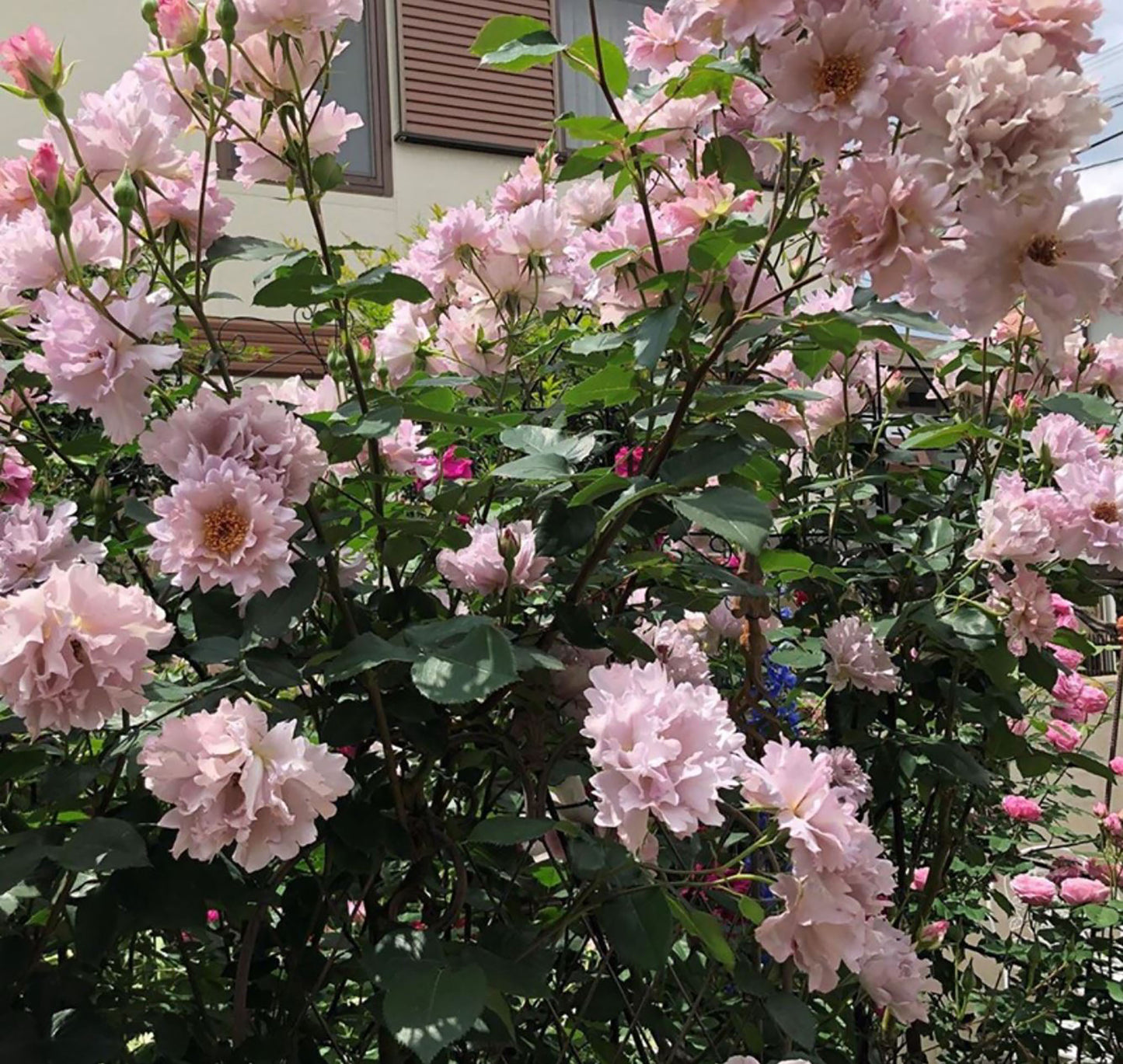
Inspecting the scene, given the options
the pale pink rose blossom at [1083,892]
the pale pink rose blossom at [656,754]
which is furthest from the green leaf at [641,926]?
the pale pink rose blossom at [1083,892]

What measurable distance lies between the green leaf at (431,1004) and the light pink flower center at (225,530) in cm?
30

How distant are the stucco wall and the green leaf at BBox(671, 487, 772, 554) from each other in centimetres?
358

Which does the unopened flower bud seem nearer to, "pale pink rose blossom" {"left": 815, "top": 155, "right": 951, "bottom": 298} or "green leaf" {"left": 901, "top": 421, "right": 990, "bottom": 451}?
"pale pink rose blossom" {"left": 815, "top": 155, "right": 951, "bottom": 298}

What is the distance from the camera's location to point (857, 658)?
1.39 metres

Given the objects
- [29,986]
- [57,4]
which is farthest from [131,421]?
[57,4]

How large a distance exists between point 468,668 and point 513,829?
112 millimetres

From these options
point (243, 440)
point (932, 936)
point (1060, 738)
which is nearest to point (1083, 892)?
point (1060, 738)

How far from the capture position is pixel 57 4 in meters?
4.52

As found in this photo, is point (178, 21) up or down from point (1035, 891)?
up

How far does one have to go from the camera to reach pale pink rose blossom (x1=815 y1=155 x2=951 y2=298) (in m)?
0.75

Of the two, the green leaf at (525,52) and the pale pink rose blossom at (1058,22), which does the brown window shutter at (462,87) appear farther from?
the pale pink rose blossom at (1058,22)

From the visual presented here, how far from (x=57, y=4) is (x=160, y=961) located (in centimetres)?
422

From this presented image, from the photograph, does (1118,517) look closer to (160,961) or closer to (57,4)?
(160,961)

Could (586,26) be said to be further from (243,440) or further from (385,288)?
(243,440)
